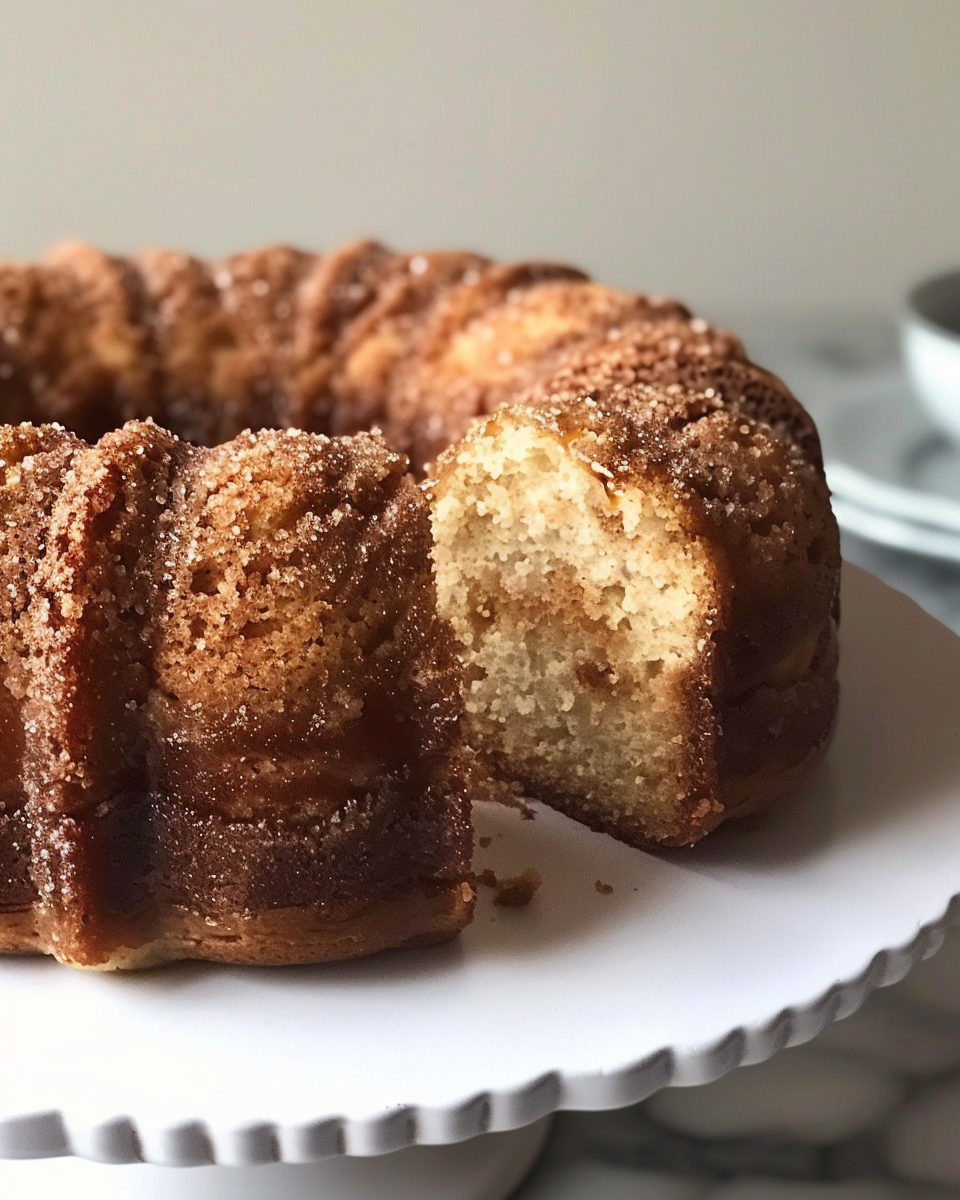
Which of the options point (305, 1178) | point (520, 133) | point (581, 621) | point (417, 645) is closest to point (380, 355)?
point (581, 621)

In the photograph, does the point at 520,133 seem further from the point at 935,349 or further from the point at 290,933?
the point at 290,933

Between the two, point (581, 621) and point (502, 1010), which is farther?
point (581, 621)

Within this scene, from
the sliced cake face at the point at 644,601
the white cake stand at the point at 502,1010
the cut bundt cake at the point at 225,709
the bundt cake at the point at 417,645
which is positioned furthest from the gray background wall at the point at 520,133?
the cut bundt cake at the point at 225,709

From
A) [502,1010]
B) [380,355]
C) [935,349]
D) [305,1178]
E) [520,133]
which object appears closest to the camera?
[502,1010]

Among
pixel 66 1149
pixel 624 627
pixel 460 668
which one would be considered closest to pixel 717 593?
pixel 624 627

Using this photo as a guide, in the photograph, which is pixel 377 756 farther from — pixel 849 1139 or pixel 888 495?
pixel 888 495

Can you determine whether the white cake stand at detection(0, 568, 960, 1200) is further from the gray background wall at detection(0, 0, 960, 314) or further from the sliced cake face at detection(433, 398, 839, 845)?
the gray background wall at detection(0, 0, 960, 314)

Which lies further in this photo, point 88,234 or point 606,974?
point 88,234
